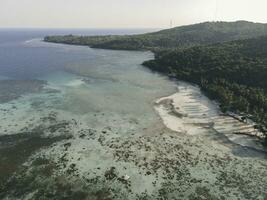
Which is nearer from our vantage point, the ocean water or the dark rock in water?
the ocean water

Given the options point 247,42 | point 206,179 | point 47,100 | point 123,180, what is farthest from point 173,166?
point 247,42

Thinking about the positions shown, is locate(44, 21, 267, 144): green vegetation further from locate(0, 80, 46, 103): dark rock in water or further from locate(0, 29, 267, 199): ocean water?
locate(0, 80, 46, 103): dark rock in water

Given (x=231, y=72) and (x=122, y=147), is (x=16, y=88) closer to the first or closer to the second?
(x=122, y=147)

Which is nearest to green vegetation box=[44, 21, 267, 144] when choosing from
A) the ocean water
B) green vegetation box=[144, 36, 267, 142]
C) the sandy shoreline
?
green vegetation box=[144, 36, 267, 142]

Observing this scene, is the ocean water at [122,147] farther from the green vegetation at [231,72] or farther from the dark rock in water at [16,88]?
the green vegetation at [231,72]

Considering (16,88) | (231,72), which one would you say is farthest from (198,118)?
(16,88)

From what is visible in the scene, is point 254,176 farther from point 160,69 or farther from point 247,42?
point 247,42
